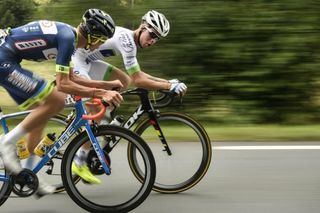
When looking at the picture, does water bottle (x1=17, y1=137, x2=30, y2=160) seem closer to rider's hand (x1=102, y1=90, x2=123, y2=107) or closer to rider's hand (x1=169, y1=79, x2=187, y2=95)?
rider's hand (x1=102, y1=90, x2=123, y2=107)

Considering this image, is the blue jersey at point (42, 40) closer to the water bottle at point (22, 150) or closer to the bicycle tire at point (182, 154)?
the water bottle at point (22, 150)

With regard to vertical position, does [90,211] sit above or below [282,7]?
below

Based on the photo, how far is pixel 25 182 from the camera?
4672 millimetres

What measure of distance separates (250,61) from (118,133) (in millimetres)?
6265

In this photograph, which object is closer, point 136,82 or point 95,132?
point 95,132

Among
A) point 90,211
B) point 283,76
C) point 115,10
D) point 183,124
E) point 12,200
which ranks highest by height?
point 283,76

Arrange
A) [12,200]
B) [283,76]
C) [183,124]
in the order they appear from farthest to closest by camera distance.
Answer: [283,76], [183,124], [12,200]

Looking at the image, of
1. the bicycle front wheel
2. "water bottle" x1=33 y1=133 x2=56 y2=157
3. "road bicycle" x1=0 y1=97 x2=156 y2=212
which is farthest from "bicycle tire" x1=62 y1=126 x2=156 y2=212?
the bicycle front wheel

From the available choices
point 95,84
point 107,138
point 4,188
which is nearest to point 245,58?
point 95,84

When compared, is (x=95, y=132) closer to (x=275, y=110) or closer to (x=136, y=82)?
(x=136, y=82)

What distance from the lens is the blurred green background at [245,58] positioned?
34.5ft

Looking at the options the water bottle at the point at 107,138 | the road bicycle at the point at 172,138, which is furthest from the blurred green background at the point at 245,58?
the water bottle at the point at 107,138

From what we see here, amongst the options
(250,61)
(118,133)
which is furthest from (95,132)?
(250,61)

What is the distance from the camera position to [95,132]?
4.74 m
